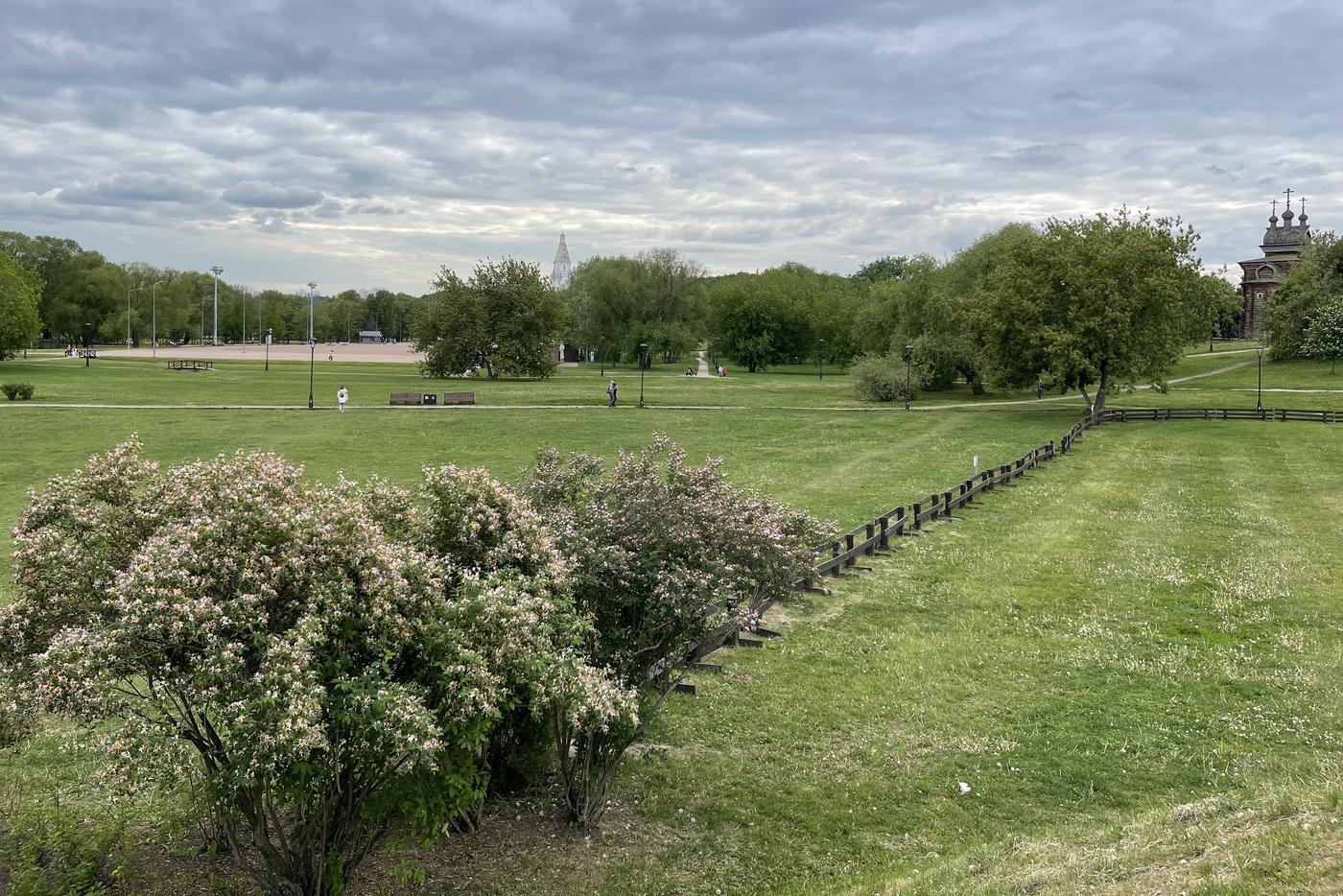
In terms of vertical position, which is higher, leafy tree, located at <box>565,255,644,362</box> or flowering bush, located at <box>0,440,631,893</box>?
leafy tree, located at <box>565,255,644,362</box>

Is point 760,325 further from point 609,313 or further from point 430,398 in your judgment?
point 430,398

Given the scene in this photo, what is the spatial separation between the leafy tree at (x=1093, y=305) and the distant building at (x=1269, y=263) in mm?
74852

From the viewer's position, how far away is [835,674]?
14.4 meters

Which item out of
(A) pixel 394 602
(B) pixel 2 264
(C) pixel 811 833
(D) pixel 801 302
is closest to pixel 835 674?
(C) pixel 811 833

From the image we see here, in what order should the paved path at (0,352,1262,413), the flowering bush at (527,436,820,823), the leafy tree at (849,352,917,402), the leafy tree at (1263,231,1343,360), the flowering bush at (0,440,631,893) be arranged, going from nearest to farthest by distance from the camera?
the flowering bush at (0,440,631,893), the flowering bush at (527,436,820,823), the paved path at (0,352,1262,413), the leafy tree at (849,352,917,402), the leafy tree at (1263,231,1343,360)

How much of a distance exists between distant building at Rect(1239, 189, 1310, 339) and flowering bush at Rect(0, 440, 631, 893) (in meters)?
135

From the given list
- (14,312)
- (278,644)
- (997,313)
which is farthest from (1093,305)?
(14,312)

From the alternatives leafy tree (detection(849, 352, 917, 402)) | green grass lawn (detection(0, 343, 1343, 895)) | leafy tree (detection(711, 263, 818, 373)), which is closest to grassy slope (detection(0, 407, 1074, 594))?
green grass lawn (detection(0, 343, 1343, 895))

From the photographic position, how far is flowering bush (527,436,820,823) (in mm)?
9461

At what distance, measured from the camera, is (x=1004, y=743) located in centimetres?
1205

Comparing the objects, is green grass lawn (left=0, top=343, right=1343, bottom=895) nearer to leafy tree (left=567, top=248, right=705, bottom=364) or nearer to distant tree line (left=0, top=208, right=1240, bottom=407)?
distant tree line (left=0, top=208, right=1240, bottom=407)

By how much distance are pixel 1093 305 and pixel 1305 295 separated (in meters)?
47.5

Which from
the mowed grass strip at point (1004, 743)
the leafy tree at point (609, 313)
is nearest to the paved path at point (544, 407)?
the mowed grass strip at point (1004, 743)

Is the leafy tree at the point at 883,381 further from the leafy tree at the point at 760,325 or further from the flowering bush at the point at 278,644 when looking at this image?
the flowering bush at the point at 278,644
